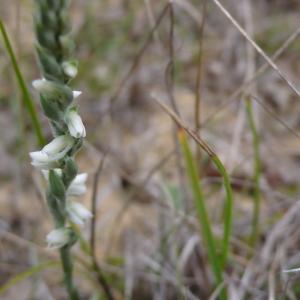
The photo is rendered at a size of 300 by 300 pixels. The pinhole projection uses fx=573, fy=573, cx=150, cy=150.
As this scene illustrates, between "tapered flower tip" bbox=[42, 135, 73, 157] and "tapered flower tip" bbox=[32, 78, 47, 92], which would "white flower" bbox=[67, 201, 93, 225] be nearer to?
"tapered flower tip" bbox=[42, 135, 73, 157]

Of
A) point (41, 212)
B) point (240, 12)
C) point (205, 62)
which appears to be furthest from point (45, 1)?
point (240, 12)

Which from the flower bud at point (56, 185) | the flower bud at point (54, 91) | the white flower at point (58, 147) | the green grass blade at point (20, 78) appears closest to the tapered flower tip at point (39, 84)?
the flower bud at point (54, 91)

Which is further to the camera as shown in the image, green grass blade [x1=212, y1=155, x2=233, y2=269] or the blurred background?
the blurred background

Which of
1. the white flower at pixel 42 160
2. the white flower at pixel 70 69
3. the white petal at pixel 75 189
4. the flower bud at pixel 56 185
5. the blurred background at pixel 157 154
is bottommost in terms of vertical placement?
the blurred background at pixel 157 154

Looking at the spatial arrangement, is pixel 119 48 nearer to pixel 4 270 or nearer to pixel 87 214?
pixel 4 270

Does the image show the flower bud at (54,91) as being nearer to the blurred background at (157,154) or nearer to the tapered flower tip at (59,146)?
the tapered flower tip at (59,146)

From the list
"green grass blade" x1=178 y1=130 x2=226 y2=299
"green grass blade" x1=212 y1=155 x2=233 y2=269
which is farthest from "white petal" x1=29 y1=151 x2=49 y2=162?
"green grass blade" x1=178 y1=130 x2=226 y2=299

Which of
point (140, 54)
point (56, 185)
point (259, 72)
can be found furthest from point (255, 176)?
point (56, 185)
